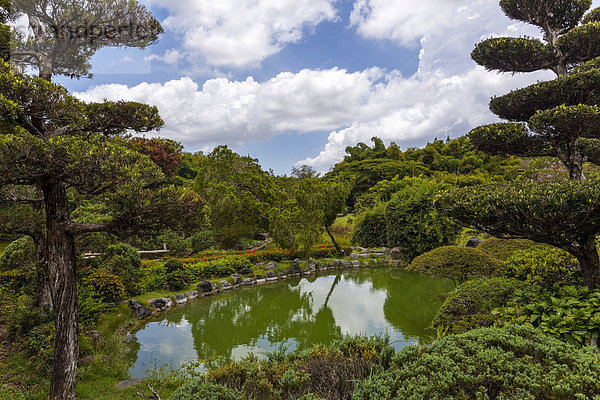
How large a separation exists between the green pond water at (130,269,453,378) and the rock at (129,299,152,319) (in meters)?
0.37

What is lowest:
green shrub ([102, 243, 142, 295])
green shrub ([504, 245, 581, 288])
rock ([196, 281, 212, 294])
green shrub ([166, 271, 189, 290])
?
rock ([196, 281, 212, 294])

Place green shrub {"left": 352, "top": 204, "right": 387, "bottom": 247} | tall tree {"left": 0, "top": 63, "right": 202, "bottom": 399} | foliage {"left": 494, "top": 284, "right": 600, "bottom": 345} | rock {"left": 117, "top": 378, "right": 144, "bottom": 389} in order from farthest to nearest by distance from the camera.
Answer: green shrub {"left": 352, "top": 204, "right": 387, "bottom": 247} → rock {"left": 117, "top": 378, "right": 144, "bottom": 389} → foliage {"left": 494, "top": 284, "right": 600, "bottom": 345} → tall tree {"left": 0, "top": 63, "right": 202, "bottom": 399}

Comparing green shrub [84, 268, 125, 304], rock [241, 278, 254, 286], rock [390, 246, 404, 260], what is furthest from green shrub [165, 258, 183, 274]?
rock [390, 246, 404, 260]

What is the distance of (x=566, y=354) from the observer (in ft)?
9.62

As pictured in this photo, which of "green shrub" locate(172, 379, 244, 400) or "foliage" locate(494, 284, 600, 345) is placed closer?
"green shrub" locate(172, 379, 244, 400)

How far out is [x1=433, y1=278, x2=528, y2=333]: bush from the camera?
561 centimetres

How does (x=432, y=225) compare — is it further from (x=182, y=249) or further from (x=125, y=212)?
(x=125, y=212)

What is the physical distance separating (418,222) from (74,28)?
13.5 m

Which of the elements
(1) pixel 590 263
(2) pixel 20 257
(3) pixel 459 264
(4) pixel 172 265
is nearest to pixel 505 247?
(3) pixel 459 264

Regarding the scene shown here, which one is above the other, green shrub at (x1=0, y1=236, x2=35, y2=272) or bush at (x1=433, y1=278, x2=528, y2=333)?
green shrub at (x1=0, y1=236, x2=35, y2=272)

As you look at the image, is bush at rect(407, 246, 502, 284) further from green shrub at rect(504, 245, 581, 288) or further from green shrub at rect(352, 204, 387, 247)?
green shrub at rect(352, 204, 387, 247)

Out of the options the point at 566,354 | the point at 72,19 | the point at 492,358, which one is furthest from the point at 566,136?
the point at 72,19

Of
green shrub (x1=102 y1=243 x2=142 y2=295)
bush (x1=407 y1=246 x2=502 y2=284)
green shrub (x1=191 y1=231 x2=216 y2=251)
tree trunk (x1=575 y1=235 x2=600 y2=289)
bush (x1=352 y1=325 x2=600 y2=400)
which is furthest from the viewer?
green shrub (x1=191 y1=231 x2=216 y2=251)

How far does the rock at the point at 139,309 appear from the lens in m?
8.84
